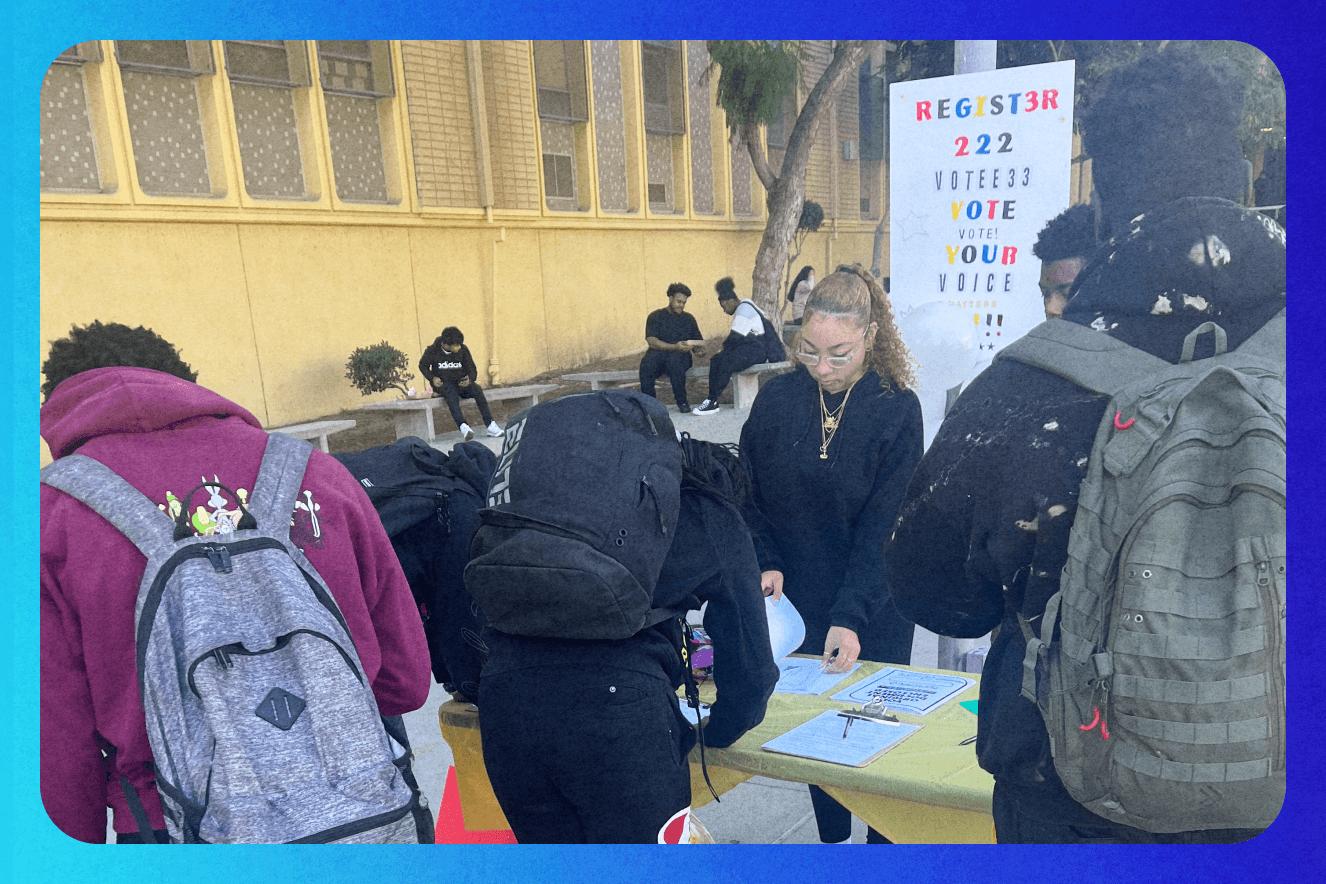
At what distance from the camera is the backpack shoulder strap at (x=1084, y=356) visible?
130 centimetres

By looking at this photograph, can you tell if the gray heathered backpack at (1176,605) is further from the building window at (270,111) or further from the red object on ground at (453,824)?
the building window at (270,111)

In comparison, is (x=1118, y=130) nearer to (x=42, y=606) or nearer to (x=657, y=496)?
(x=657, y=496)

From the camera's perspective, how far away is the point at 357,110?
2.29 meters

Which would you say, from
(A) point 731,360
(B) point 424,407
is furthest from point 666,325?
(B) point 424,407

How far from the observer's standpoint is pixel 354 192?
8.45ft

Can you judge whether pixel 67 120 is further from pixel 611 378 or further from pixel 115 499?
pixel 611 378

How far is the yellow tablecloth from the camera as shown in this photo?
5.15ft

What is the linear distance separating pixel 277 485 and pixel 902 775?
1.20m

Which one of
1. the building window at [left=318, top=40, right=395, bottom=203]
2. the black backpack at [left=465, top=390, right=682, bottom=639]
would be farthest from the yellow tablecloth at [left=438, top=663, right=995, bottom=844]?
the building window at [left=318, top=40, right=395, bottom=203]

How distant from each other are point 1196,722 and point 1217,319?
0.58m

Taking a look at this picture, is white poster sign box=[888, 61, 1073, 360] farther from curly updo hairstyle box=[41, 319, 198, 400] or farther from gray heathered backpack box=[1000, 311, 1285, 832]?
curly updo hairstyle box=[41, 319, 198, 400]

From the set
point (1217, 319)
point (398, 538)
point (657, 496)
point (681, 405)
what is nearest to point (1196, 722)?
point (1217, 319)

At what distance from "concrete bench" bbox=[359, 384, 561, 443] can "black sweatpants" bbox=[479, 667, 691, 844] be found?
0.85m

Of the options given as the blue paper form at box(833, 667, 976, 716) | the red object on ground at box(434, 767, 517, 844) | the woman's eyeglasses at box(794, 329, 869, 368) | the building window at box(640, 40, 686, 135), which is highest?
the building window at box(640, 40, 686, 135)
